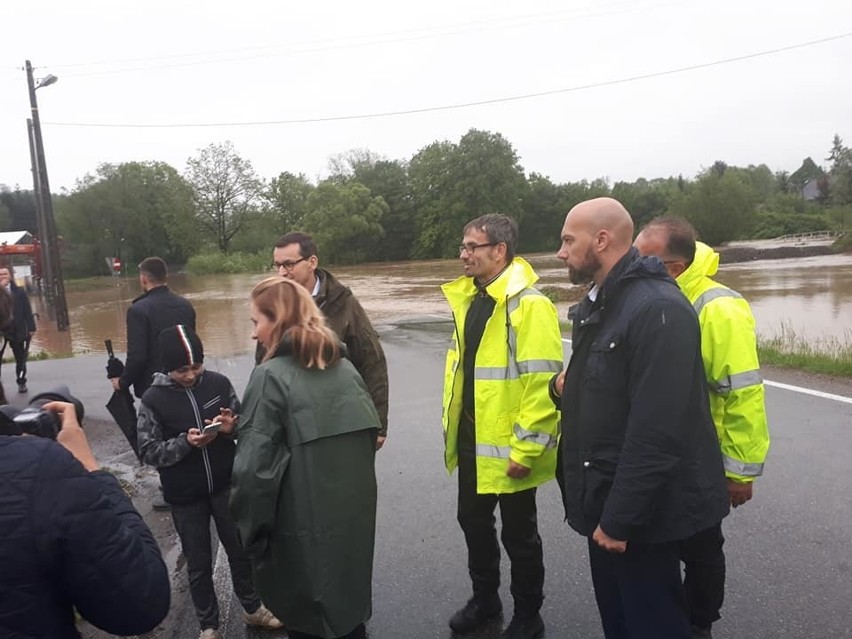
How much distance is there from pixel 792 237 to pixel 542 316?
7633 centimetres

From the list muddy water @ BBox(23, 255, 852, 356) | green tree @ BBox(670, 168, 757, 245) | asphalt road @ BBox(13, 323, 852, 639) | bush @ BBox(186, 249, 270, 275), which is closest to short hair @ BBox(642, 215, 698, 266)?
asphalt road @ BBox(13, 323, 852, 639)

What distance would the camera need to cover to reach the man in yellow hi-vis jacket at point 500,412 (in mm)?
2924

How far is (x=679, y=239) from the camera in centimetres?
302

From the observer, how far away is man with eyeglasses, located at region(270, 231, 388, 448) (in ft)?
11.8

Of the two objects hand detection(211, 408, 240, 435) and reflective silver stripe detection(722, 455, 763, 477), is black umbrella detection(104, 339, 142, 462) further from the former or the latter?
reflective silver stripe detection(722, 455, 763, 477)

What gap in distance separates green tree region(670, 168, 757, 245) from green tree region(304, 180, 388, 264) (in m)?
32.2

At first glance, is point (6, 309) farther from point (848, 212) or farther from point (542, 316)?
point (848, 212)

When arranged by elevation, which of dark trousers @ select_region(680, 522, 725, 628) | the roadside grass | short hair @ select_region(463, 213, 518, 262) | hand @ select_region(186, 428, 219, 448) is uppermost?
short hair @ select_region(463, 213, 518, 262)

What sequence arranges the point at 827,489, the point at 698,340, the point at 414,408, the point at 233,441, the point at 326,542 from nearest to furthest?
the point at 698,340 → the point at 326,542 → the point at 233,441 → the point at 827,489 → the point at 414,408

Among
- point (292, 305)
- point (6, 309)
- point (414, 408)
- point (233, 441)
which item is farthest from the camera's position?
point (414, 408)

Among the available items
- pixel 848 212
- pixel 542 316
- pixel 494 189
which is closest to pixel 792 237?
pixel 848 212

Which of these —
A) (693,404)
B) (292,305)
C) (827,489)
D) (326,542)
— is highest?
(292,305)

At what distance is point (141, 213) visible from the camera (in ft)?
218

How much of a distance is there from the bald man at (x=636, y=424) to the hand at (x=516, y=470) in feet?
1.46
